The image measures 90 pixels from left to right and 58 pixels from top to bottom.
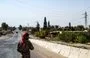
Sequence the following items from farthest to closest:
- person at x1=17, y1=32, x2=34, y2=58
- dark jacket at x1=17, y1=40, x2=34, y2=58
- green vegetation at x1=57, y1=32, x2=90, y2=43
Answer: green vegetation at x1=57, y1=32, x2=90, y2=43
dark jacket at x1=17, y1=40, x2=34, y2=58
person at x1=17, y1=32, x2=34, y2=58

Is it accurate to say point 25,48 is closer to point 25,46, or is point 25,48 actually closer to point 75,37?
point 25,46

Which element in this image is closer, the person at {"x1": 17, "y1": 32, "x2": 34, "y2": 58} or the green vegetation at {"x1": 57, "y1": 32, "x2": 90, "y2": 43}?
the person at {"x1": 17, "y1": 32, "x2": 34, "y2": 58}

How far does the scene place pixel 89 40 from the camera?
204 feet

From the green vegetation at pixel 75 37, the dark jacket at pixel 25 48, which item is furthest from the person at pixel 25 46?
the green vegetation at pixel 75 37

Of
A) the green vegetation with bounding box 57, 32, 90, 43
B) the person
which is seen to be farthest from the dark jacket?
the green vegetation with bounding box 57, 32, 90, 43

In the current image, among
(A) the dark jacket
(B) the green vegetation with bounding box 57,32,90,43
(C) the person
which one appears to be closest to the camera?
(C) the person

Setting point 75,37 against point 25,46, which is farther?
point 75,37

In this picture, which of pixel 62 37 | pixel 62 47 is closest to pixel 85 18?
pixel 62 37

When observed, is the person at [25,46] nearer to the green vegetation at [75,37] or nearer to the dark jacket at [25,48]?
the dark jacket at [25,48]

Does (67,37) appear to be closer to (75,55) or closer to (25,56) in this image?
(75,55)

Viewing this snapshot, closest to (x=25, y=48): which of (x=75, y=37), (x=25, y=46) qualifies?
(x=25, y=46)

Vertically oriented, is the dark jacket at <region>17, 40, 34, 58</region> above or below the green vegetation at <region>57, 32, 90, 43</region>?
above

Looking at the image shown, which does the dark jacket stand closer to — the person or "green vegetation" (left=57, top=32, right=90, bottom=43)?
the person

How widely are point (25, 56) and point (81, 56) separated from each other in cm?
648
